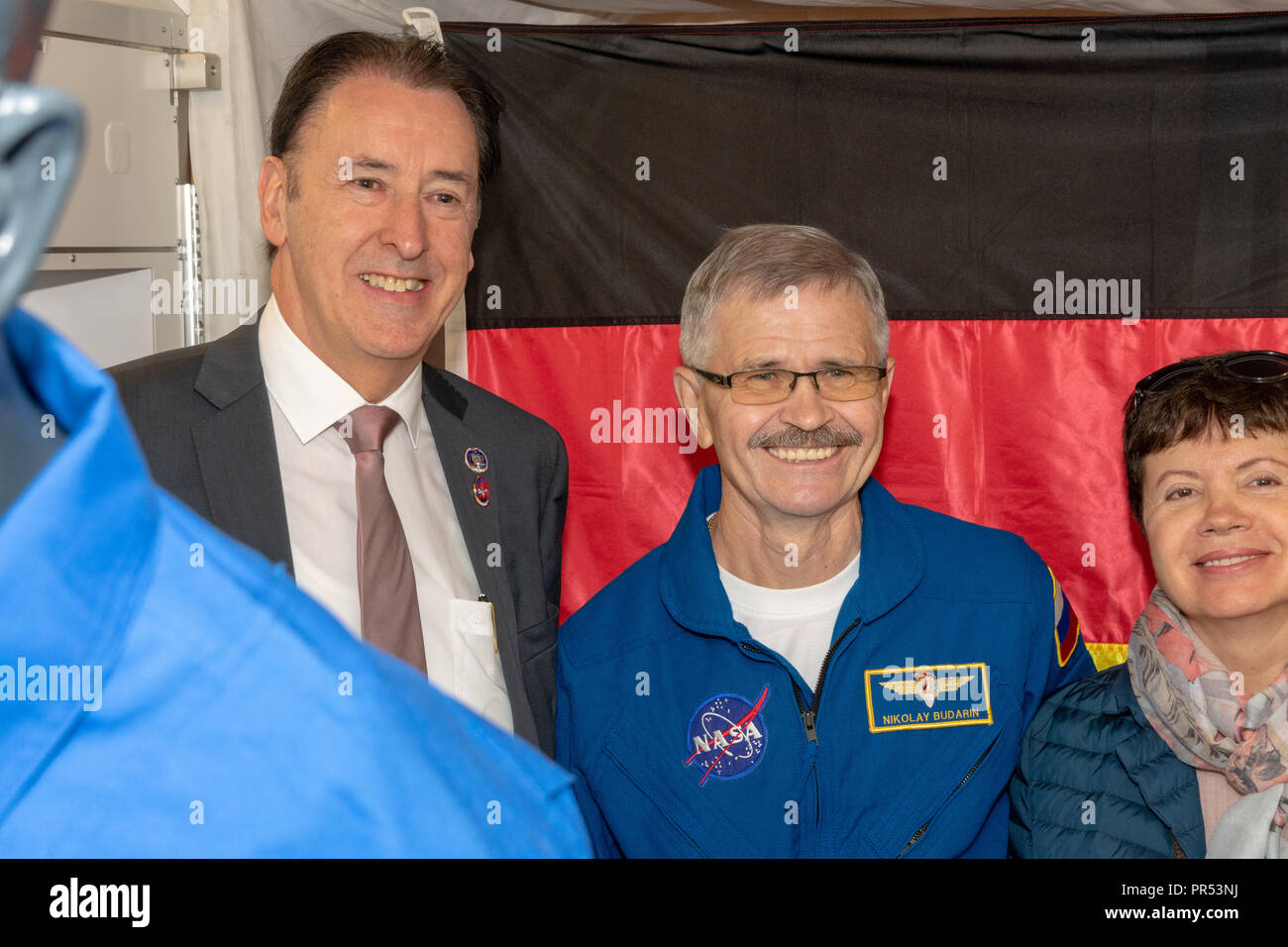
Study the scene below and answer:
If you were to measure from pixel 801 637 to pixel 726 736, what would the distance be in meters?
0.19

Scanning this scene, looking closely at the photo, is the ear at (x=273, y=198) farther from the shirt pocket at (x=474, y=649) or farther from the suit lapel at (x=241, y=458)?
the shirt pocket at (x=474, y=649)

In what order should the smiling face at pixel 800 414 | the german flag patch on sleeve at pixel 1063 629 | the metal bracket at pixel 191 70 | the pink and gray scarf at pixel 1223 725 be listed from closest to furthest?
the pink and gray scarf at pixel 1223 725
the smiling face at pixel 800 414
the german flag patch on sleeve at pixel 1063 629
the metal bracket at pixel 191 70

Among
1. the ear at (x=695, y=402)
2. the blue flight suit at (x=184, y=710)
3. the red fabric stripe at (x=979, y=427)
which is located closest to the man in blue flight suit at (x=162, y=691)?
the blue flight suit at (x=184, y=710)

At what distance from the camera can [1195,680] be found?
5.10 feet

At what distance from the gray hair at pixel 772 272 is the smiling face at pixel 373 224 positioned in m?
0.39

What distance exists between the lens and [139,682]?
1.52 ft

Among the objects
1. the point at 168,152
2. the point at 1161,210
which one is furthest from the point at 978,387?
the point at 168,152

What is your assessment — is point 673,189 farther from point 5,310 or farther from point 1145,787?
point 5,310

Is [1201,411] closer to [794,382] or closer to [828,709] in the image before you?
[794,382]

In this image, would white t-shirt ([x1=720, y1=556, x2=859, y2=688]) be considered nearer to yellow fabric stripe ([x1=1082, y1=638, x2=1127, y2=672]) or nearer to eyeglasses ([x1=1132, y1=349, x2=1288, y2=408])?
eyeglasses ([x1=1132, y1=349, x2=1288, y2=408])

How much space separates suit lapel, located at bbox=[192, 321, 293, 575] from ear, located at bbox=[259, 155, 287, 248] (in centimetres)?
24

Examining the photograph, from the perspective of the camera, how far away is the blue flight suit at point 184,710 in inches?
17.3

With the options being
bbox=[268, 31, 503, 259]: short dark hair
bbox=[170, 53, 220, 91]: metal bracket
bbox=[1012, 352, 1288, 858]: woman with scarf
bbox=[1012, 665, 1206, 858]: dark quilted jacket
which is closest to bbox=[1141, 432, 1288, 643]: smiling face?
bbox=[1012, 352, 1288, 858]: woman with scarf

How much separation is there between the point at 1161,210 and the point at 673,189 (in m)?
0.98
